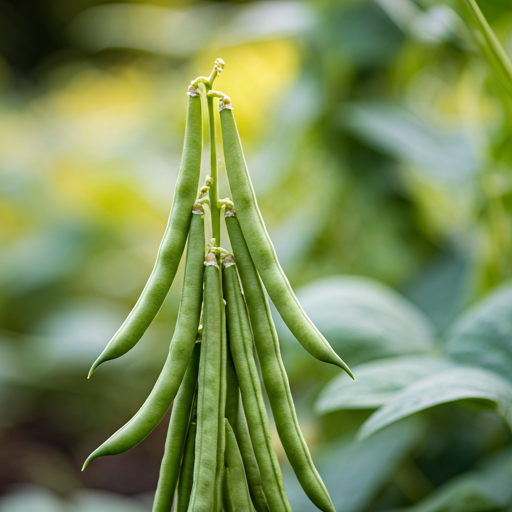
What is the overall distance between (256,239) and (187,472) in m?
0.16

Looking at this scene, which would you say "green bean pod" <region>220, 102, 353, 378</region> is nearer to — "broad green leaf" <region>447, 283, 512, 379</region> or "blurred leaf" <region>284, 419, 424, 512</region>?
"broad green leaf" <region>447, 283, 512, 379</region>

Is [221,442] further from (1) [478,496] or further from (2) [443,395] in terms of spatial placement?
(1) [478,496]

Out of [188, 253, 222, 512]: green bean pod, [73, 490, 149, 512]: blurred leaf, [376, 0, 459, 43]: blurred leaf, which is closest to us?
[188, 253, 222, 512]: green bean pod

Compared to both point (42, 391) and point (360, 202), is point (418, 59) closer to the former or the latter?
point (360, 202)

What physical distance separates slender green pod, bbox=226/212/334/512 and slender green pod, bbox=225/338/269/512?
24 millimetres

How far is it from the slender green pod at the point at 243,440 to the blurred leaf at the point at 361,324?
1.02 ft

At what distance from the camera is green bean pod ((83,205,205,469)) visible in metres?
0.31

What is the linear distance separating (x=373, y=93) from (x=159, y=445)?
111 cm

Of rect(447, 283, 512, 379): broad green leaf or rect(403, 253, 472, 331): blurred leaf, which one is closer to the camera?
rect(447, 283, 512, 379): broad green leaf

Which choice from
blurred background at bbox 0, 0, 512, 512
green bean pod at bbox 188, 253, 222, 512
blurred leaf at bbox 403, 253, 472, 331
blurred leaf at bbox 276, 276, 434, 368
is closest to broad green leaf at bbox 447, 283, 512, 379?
blurred background at bbox 0, 0, 512, 512

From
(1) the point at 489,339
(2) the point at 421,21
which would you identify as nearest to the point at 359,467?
(1) the point at 489,339

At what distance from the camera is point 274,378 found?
1.08ft

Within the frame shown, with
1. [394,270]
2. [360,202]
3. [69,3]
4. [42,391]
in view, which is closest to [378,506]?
[394,270]

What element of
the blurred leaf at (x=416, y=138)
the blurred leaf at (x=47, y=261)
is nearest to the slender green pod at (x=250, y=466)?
the blurred leaf at (x=416, y=138)
